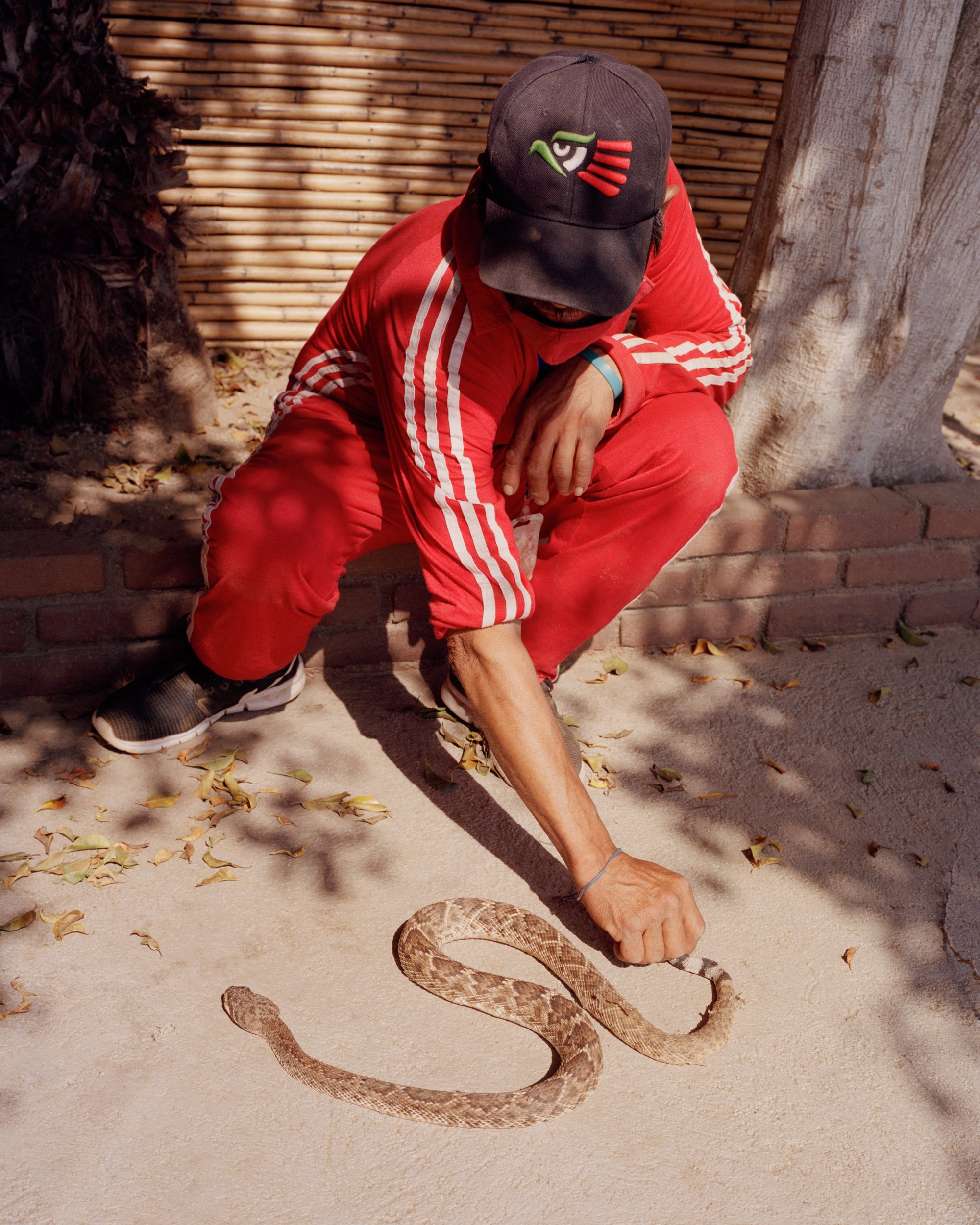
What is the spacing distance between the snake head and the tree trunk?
109 inches

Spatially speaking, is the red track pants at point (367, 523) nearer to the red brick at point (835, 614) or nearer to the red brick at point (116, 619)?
the red brick at point (116, 619)

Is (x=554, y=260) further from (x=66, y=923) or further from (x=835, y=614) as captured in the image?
(x=835, y=614)

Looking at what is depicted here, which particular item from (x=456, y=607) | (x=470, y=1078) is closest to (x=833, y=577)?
(x=456, y=607)

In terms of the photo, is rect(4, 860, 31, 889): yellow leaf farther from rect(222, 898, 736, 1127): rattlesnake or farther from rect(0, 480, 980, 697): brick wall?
rect(0, 480, 980, 697): brick wall

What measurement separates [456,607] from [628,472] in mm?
912

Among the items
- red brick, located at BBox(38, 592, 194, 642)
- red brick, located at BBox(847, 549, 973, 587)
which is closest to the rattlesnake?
red brick, located at BBox(38, 592, 194, 642)

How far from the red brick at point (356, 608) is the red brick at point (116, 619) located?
509 mm

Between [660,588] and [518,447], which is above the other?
[518,447]

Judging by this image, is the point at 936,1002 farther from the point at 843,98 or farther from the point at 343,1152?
the point at 843,98

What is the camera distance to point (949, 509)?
4.11 meters

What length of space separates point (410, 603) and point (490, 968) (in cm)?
147

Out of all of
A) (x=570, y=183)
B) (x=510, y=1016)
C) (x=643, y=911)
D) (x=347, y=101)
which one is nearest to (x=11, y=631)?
(x=510, y=1016)

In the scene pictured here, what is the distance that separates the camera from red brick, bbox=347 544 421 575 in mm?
3686

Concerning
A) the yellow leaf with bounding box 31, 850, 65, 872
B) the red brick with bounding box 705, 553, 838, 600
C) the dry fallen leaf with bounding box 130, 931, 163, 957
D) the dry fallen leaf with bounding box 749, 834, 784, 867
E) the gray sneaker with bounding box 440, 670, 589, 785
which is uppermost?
the red brick with bounding box 705, 553, 838, 600
